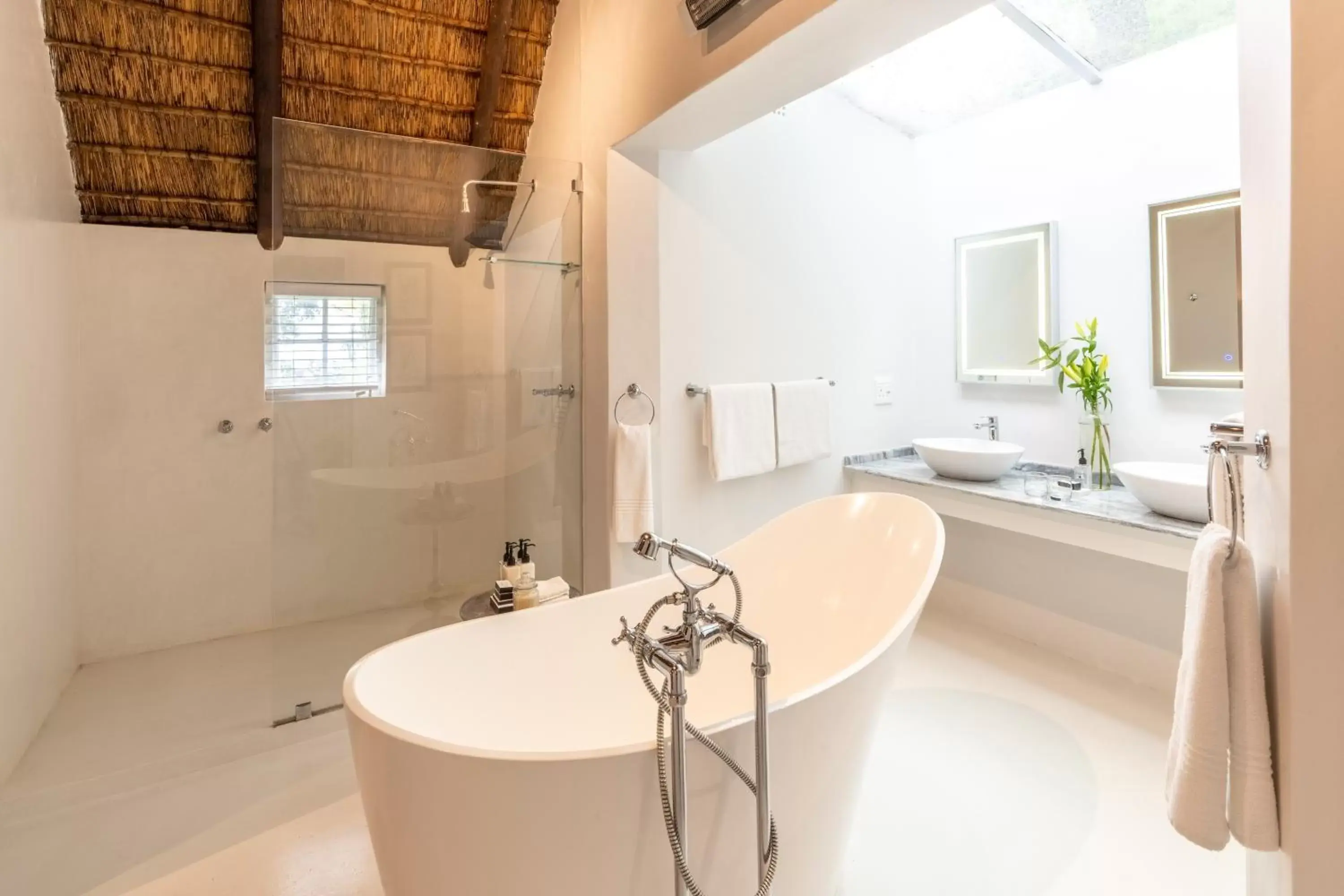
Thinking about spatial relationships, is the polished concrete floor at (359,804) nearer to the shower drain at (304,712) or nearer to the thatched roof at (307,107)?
the shower drain at (304,712)

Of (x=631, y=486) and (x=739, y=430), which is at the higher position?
(x=739, y=430)

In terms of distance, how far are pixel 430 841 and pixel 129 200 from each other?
3.20m

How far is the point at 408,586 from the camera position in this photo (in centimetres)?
272

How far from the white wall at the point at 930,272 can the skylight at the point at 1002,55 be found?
3.1 inches

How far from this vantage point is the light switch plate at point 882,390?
357 cm

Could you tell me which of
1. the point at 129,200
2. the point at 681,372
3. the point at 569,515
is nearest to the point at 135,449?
the point at 129,200

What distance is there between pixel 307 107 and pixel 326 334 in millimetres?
1169

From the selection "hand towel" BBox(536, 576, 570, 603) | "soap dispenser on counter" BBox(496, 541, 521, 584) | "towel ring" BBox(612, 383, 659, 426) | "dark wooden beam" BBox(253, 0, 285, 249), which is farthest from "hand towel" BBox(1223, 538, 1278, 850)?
"dark wooden beam" BBox(253, 0, 285, 249)

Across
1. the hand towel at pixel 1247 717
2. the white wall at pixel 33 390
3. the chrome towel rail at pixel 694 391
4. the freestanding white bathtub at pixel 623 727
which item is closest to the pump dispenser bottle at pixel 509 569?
the freestanding white bathtub at pixel 623 727

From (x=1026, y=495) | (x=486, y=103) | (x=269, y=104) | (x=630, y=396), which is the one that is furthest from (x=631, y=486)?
(x=269, y=104)

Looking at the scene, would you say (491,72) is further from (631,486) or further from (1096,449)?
(1096,449)

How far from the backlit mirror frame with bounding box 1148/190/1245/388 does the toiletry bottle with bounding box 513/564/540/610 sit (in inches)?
103

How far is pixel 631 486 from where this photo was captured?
263 cm

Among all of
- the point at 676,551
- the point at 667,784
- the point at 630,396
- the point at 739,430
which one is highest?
the point at 630,396
